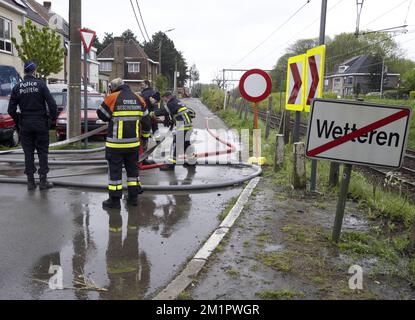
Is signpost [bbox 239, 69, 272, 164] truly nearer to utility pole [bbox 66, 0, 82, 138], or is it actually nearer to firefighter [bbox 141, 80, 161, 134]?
firefighter [bbox 141, 80, 161, 134]

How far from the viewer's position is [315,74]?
6.13 m

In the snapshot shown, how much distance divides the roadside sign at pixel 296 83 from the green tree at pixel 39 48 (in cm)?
1733

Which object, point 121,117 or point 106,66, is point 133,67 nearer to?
point 106,66

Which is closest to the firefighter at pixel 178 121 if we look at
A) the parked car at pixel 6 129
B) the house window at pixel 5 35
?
the parked car at pixel 6 129

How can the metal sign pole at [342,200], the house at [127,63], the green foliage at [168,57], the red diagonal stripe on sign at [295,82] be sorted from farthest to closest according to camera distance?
the green foliage at [168,57] → the house at [127,63] → the red diagonal stripe on sign at [295,82] → the metal sign pole at [342,200]

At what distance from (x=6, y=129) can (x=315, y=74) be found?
8.47m

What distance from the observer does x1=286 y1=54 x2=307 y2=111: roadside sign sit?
258 inches

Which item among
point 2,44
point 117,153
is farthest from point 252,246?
point 2,44

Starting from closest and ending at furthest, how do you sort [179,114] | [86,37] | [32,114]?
[32,114] < [179,114] < [86,37]

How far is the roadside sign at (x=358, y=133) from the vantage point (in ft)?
13.0

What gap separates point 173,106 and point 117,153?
132 inches

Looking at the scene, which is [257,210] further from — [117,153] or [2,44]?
[2,44]

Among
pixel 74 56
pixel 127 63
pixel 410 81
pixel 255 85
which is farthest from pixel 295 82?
pixel 127 63

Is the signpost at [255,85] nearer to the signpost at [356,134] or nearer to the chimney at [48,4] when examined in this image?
the signpost at [356,134]
